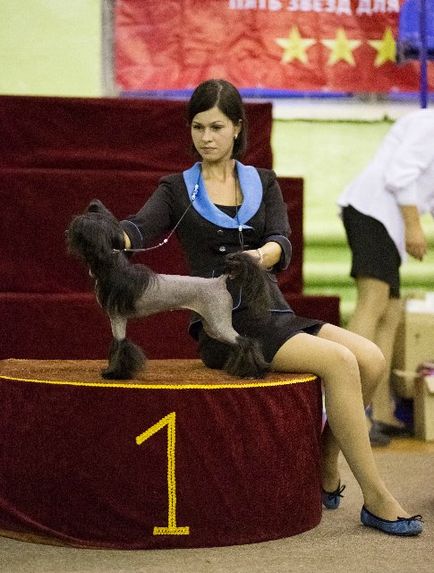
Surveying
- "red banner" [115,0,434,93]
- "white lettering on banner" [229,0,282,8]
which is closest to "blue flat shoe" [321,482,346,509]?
"red banner" [115,0,434,93]

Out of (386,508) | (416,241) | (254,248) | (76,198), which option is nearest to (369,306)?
(416,241)

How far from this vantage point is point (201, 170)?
7.47 feet

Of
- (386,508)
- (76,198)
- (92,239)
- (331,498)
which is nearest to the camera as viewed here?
(92,239)

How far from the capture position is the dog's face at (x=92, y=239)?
1.93 metres

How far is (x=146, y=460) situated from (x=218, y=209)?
0.53 meters

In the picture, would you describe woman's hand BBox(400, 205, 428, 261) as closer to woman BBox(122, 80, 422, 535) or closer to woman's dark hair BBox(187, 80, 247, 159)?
woman BBox(122, 80, 422, 535)

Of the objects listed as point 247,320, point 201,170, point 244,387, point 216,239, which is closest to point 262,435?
point 244,387

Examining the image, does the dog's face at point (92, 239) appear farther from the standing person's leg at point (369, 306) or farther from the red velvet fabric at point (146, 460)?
the standing person's leg at point (369, 306)

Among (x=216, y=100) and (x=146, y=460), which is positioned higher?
(x=216, y=100)

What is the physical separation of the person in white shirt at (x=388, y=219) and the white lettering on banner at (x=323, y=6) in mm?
970

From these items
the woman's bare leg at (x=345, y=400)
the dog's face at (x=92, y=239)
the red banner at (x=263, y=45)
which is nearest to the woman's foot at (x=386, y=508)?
the woman's bare leg at (x=345, y=400)

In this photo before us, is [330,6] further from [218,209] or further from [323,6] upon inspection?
[218,209]

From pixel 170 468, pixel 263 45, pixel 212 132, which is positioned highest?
pixel 263 45

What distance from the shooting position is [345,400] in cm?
213
